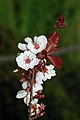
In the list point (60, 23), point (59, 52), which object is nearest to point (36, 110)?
A: point (60, 23)

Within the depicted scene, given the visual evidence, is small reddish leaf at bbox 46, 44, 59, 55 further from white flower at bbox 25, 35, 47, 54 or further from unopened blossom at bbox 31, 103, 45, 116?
unopened blossom at bbox 31, 103, 45, 116

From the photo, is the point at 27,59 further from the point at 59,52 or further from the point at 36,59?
the point at 59,52

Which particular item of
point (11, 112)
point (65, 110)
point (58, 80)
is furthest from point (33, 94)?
point (58, 80)

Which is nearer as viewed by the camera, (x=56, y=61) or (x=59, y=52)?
(x=56, y=61)

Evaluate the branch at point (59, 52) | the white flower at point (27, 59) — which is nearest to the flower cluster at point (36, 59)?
the white flower at point (27, 59)

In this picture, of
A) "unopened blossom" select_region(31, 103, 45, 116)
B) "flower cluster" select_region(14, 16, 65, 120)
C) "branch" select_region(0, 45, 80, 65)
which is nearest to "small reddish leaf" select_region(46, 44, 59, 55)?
"flower cluster" select_region(14, 16, 65, 120)

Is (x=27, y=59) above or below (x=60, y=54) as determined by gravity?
below
